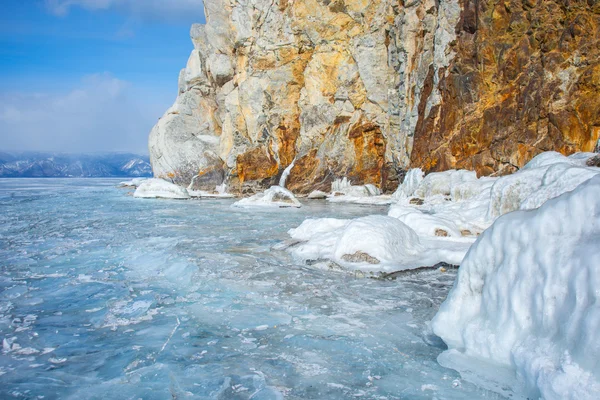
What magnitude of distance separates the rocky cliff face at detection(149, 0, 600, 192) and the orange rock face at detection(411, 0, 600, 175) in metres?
0.05

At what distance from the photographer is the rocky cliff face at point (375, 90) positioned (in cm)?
1603

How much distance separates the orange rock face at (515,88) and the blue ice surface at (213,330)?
40.1 ft

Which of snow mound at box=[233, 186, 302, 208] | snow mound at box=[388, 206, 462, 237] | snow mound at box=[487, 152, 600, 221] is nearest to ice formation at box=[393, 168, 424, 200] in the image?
snow mound at box=[233, 186, 302, 208]

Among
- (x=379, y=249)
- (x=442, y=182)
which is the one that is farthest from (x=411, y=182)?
(x=379, y=249)

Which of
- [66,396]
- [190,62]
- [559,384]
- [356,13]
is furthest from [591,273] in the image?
[190,62]

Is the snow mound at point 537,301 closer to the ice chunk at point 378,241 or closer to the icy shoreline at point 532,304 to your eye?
the icy shoreline at point 532,304

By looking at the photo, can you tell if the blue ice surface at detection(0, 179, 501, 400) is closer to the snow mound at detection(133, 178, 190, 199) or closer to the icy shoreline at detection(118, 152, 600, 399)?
the icy shoreline at detection(118, 152, 600, 399)

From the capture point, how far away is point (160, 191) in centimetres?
2770

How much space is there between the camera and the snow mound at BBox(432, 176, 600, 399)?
2.53 m

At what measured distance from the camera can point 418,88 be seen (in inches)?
922

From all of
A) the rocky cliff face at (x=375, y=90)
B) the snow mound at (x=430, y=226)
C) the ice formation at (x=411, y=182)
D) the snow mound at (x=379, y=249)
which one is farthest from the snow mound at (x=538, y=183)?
the ice formation at (x=411, y=182)

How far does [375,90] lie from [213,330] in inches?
1005

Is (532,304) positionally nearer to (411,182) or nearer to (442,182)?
(442,182)

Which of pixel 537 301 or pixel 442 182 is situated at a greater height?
pixel 442 182
